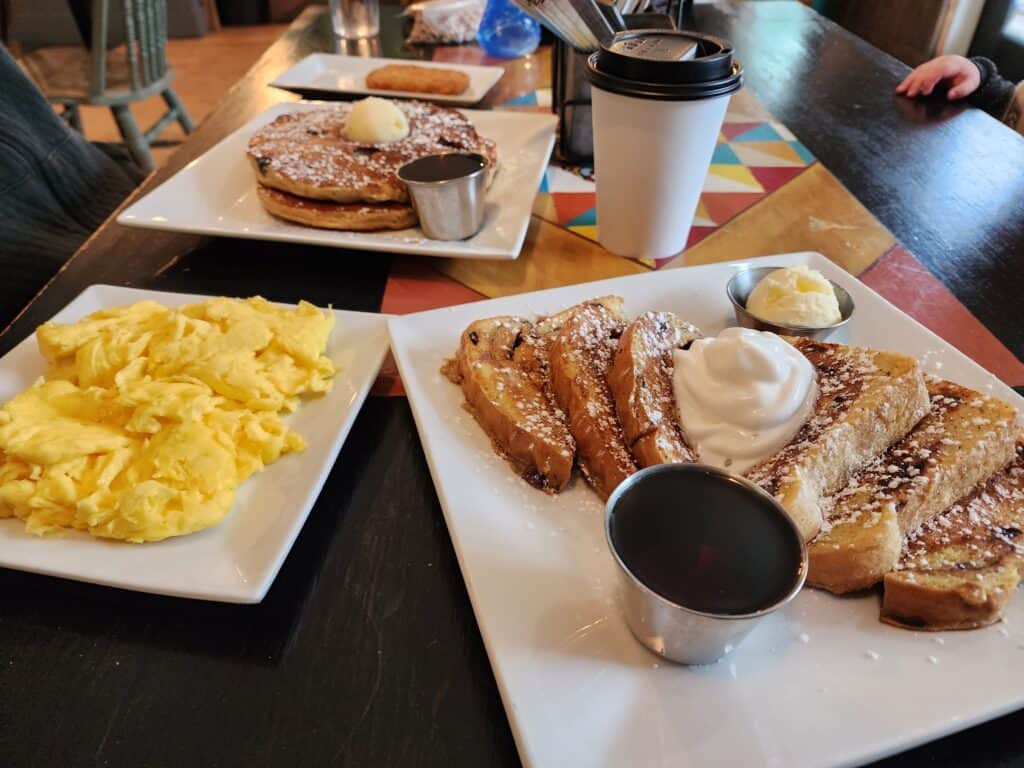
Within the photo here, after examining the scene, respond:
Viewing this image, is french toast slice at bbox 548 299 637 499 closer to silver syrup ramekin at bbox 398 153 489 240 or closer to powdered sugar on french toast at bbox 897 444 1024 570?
powdered sugar on french toast at bbox 897 444 1024 570

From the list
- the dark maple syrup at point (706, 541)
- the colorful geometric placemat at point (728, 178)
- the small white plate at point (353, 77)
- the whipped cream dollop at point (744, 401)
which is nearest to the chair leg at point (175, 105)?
the small white plate at point (353, 77)

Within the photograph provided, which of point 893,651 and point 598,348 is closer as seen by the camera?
Result: point 893,651

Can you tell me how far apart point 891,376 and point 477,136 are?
1.58 m

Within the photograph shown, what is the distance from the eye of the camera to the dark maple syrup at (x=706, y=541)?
0.87 metres

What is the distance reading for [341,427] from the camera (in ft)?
4.16

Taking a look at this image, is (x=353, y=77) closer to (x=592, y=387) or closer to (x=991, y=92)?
(x=592, y=387)

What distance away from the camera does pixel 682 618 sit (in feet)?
2.76

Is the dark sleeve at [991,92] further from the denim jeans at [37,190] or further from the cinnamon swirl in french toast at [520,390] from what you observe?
the denim jeans at [37,190]

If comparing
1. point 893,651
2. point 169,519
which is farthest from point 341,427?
point 893,651

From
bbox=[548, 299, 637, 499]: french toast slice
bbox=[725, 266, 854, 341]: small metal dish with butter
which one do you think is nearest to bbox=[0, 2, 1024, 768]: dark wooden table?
bbox=[548, 299, 637, 499]: french toast slice

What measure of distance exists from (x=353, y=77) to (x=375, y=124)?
1208mm

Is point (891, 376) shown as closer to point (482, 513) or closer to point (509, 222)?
point (482, 513)

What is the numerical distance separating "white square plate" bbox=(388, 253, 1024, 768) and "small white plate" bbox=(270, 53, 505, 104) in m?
2.25

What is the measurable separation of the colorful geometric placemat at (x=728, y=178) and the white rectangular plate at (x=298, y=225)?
0.38 ft
